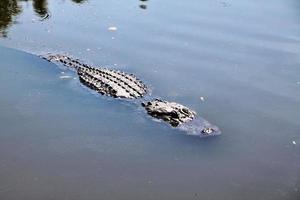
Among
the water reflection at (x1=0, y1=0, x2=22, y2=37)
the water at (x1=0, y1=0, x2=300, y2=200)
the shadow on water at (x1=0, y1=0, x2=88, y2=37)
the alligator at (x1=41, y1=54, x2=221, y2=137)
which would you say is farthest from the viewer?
the shadow on water at (x1=0, y1=0, x2=88, y2=37)

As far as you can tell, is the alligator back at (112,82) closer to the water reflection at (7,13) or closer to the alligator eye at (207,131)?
the alligator eye at (207,131)

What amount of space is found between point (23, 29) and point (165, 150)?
6018 millimetres

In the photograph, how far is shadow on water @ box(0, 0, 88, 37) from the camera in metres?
11.6

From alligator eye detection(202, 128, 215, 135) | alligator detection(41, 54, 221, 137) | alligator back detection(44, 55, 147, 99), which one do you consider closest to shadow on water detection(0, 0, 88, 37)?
alligator detection(41, 54, 221, 137)

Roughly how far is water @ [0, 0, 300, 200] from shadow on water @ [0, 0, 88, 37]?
0.17 ft

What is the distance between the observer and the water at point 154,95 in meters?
6.25

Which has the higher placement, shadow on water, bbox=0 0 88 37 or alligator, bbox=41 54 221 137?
alligator, bbox=41 54 221 137

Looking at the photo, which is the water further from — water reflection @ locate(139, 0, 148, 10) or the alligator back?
the alligator back

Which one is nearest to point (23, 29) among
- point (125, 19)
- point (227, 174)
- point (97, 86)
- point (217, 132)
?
point (125, 19)

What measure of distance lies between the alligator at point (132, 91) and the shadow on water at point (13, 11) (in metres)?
2.44

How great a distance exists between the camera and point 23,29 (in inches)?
444

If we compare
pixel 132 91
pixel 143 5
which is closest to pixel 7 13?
pixel 143 5

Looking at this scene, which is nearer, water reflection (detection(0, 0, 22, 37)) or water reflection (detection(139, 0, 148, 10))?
water reflection (detection(0, 0, 22, 37))

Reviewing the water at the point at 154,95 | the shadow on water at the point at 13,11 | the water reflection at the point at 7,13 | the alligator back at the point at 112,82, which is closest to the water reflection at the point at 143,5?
the water at the point at 154,95
